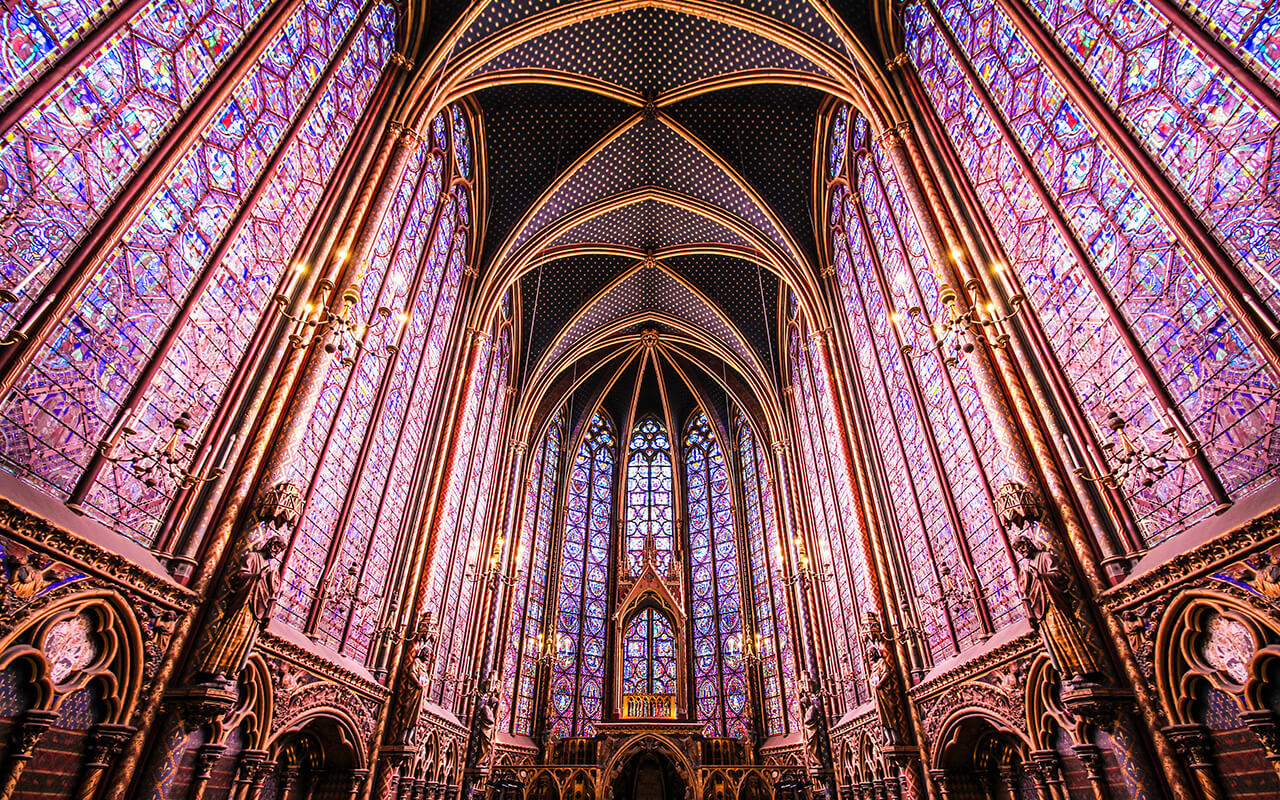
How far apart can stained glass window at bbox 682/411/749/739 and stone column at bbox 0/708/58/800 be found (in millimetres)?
18599

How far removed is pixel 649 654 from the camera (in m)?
23.6

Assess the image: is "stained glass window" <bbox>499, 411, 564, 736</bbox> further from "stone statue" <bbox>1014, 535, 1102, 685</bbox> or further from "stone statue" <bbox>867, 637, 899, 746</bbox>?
"stone statue" <bbox>1014, 535, 1102, 685</bbox>

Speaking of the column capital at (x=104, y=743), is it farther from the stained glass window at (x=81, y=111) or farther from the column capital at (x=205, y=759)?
the stained glass window at (x=81, y=111)

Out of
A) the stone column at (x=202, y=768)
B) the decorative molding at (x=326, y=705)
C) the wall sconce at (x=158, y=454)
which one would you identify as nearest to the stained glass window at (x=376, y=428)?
the decorative molding at (x=326, y=705)

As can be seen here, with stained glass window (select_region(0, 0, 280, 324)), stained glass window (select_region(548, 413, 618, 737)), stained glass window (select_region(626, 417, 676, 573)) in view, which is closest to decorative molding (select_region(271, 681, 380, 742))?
stained glass window (select_region(0, 0, 280, 324))

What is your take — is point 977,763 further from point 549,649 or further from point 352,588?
point 549,649

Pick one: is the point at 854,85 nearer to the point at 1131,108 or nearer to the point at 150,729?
the point at 1131,108

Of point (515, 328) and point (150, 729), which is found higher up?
point (515, 328)

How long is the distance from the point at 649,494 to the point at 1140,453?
70.8ft

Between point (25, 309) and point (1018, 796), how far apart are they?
1413 cm

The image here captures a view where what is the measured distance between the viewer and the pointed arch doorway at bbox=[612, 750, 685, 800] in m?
19.2

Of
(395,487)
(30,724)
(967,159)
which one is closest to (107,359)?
(30,724)

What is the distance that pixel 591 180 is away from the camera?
64.1 ft

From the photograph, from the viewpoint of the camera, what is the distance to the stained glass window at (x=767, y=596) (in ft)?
68.4
